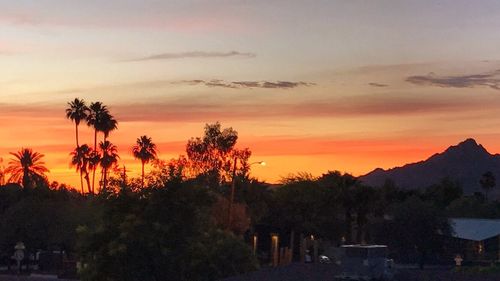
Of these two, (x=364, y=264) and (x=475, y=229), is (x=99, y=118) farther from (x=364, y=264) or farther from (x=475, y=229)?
(x=364, y=264)

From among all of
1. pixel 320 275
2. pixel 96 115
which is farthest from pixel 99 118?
pixel 320 275

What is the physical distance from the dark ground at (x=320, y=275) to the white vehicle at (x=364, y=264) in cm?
87

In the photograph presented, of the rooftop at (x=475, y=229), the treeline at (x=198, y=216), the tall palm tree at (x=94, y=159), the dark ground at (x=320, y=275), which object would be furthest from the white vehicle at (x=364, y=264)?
the tall palm tree at (x=94, y=159)

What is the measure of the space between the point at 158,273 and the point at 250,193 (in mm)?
50831

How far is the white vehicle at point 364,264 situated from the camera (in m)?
31.3

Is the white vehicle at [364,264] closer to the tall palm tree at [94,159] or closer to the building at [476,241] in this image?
the building at [476,241]

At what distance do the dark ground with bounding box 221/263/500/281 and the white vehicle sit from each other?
87cm

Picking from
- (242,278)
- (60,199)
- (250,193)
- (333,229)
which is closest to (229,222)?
(250,193)

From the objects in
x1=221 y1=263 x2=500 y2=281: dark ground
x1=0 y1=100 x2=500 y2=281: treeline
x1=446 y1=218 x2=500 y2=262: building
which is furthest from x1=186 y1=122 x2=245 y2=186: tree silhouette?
x1=221 y1=263 x2=500 y2=281: dark ground

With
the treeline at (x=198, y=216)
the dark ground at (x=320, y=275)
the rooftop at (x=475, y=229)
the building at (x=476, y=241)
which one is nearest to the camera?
the dark ground at (x=320, y=275)

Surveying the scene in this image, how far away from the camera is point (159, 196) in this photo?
50.7 m

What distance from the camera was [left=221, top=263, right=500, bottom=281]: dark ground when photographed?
3200cm

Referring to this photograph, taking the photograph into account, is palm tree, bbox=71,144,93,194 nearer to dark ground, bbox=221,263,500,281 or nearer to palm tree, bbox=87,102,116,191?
palm tree, bbox=87,102,116,191

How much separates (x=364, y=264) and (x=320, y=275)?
8.71 ft
